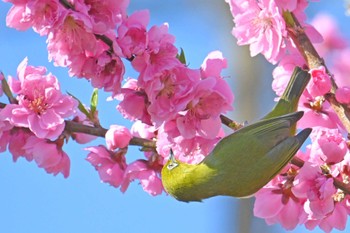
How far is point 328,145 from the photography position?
1.52 metres

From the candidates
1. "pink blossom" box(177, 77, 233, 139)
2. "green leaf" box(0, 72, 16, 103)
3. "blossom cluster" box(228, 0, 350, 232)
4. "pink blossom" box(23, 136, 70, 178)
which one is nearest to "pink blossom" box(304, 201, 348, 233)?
"blossom cluster" box(228, 0, 350, 232)

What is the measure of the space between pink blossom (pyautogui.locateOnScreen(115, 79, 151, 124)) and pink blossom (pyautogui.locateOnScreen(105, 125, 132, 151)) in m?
0.07

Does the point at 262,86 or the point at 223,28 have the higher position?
the point at 223,28

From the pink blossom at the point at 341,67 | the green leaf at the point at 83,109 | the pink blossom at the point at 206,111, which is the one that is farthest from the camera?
the pink blossom at the point at 341,67

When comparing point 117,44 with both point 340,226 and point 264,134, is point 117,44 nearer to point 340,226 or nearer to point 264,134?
point 264,134

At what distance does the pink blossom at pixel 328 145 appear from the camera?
1524mm

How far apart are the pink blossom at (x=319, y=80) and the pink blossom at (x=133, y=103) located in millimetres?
299

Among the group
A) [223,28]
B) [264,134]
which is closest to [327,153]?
[264,134]

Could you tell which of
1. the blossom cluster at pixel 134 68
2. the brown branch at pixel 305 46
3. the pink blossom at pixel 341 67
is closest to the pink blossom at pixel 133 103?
the blossom cluster at pixel 134 68

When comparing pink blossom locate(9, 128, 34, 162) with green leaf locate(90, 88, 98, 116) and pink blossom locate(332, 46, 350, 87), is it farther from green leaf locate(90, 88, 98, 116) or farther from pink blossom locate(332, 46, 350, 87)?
pink blossom locate(332, 46, 350, 87)

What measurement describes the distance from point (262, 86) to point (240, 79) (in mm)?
116

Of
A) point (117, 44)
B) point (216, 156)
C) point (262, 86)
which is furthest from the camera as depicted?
point (262, 86)

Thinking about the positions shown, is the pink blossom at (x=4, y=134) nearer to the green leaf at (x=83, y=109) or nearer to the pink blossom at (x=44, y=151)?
the pink blossom at (x=44, y=151)

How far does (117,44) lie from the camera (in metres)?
1.44
